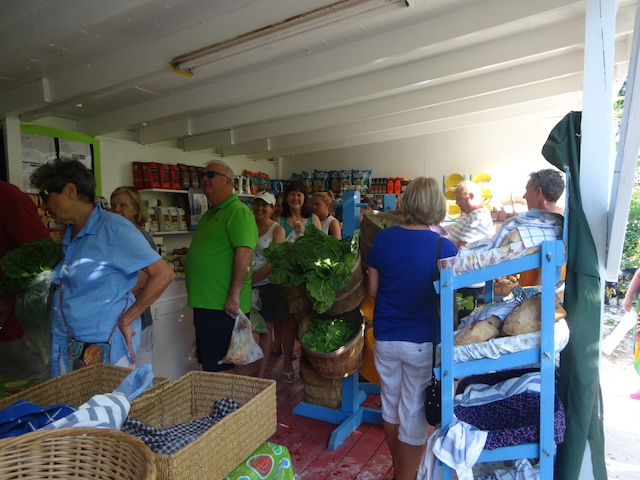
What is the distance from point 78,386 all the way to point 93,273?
52 centimetres

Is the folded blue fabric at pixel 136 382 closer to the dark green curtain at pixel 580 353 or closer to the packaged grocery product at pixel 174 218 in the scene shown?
the dark green curtain at pixel 580 353

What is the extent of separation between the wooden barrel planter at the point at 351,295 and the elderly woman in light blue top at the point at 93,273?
1126 millimetres

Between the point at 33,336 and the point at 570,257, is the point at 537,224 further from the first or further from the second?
the point at 33,336

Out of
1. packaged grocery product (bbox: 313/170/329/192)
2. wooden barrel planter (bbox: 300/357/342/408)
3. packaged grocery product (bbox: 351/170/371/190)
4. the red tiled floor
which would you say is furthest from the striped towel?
packaged grocery product (bbox: 313/170/329/192)

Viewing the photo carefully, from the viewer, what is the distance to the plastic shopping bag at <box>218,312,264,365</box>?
2.62 metres

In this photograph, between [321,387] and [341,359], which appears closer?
[341,359]

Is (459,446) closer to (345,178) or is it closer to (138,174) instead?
(138,174)

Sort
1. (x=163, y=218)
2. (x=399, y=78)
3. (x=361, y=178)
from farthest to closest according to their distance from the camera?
(x=361, y=178) < (x=163, y=218) < (x=399, y=78)

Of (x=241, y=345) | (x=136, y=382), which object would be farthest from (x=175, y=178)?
(x=136, y=382)

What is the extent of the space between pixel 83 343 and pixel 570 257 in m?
2.00

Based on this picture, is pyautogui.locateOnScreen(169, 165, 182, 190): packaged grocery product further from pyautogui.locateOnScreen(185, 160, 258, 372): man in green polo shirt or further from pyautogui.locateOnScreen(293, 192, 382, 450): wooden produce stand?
pyautogui.locateOnScreen(293, 192, 382, 450): wooden produce stand

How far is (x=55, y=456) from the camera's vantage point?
746 mm

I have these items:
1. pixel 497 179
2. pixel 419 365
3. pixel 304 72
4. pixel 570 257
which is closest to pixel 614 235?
pixel 570 257

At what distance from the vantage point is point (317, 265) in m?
2.53
